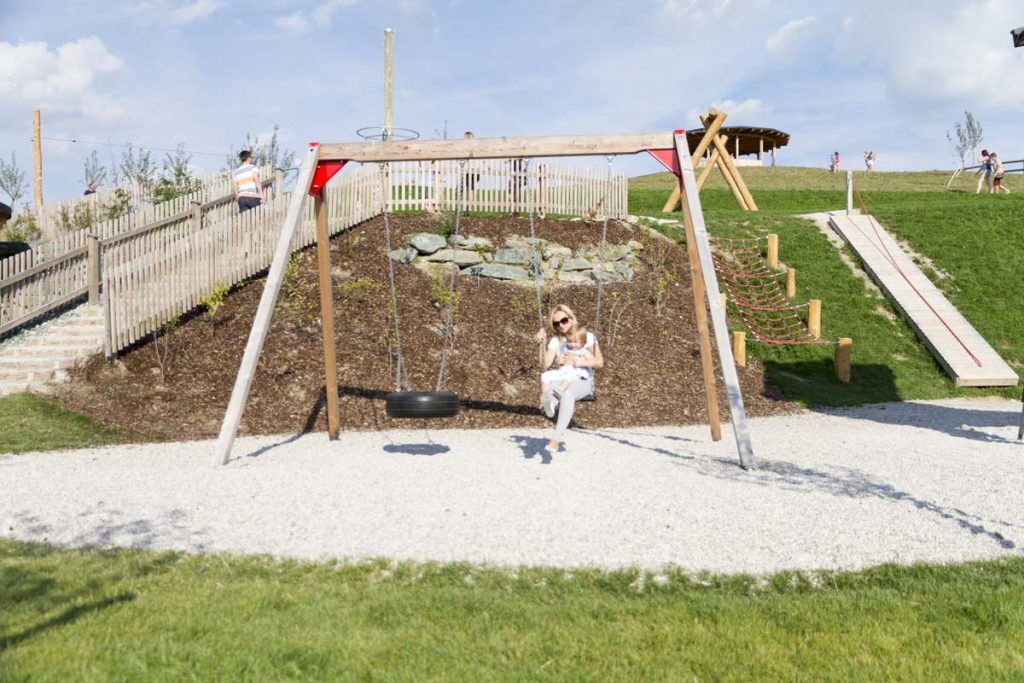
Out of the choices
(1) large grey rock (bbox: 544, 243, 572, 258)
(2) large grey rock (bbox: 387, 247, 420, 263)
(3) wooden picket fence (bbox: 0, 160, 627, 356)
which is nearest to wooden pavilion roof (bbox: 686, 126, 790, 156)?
(3) wooden picket fence (bbox: 0, 160, 627, 356)

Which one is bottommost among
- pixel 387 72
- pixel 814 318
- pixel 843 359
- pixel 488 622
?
pixel 488 622

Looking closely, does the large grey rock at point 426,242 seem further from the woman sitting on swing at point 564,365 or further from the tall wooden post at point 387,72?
the woman sitting on swing at point 564,365

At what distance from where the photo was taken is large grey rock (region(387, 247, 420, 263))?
1441 centimetres

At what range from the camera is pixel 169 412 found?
10.5 meters

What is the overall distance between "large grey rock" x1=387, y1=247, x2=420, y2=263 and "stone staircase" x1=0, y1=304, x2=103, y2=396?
183 inches

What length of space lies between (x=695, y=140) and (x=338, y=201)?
82.0 ft

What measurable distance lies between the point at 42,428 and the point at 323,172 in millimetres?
4329

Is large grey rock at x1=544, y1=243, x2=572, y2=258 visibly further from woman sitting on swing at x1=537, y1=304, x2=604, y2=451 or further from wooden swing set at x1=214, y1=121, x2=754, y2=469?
woman sitting on swing at x1=537, y1=304, x2=604, y2=451

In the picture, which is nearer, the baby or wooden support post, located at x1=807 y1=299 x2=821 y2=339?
the baby

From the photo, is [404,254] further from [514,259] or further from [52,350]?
[52,350]

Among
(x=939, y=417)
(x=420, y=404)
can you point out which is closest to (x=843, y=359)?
(x=939, y=417)

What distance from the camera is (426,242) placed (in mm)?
14672

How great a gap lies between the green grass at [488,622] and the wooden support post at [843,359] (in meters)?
9.37

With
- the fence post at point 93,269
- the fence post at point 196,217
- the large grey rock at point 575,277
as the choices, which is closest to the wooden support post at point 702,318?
the large grey rock at point 575,277
